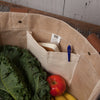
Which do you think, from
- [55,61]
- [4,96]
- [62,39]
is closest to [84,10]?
[62,39]

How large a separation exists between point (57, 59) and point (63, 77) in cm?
13

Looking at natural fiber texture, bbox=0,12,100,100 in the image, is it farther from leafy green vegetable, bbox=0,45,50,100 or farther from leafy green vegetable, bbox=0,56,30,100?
leafy green vegetable, bbox=0,56,30,100

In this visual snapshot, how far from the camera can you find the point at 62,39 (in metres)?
0.67

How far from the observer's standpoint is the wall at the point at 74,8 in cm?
73

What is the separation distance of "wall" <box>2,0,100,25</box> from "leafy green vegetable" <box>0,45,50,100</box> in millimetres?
328

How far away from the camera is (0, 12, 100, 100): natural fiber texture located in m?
0.55

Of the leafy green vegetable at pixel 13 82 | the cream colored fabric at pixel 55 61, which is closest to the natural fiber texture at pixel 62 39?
the cream colored fabric at pixel 55 61

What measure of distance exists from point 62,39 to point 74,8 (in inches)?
9.0

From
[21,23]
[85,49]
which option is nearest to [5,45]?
[21,23]

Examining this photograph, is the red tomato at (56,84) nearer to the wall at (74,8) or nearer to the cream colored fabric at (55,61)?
the cream colored fabric at (55,61)

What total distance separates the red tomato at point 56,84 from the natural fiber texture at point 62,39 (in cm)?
4

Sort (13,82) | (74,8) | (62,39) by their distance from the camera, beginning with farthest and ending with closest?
(74,8), (62,39), (13,82)

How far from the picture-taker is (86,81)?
573 millimetres

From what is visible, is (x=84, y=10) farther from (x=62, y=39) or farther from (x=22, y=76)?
(x=22, y=76)
